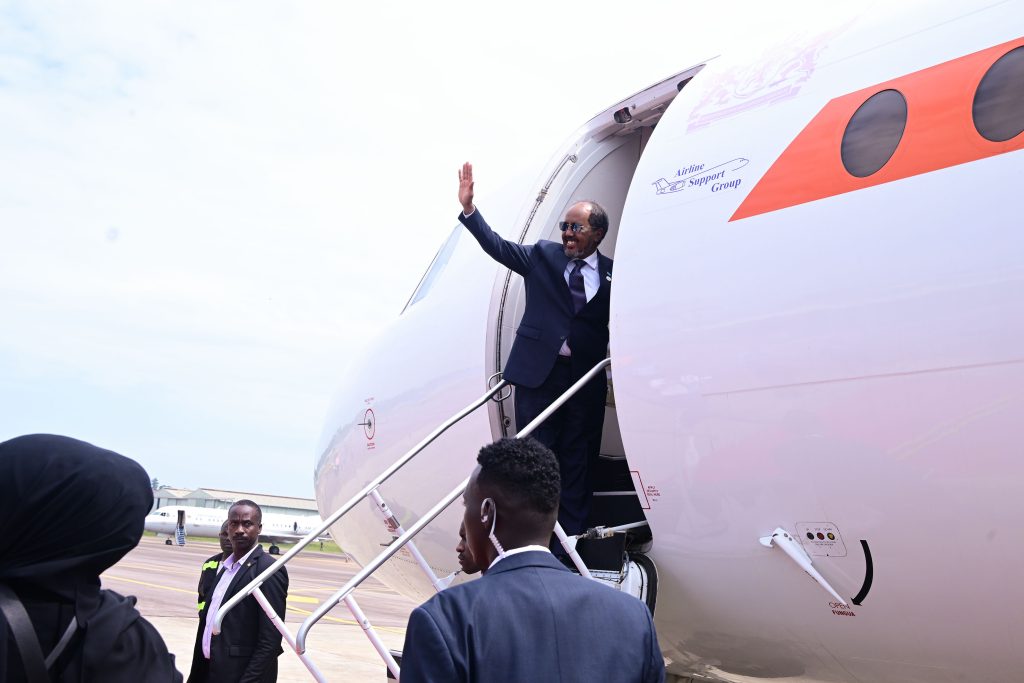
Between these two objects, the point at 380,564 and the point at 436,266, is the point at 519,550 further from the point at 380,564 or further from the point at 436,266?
the point at 436,266

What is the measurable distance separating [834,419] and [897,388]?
0.31 meters

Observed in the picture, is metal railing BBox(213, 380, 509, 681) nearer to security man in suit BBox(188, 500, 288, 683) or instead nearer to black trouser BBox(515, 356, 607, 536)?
black trouser BBox(515, 356, 607, 536)

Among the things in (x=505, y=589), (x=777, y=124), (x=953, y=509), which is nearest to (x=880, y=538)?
→ (x=953, y=509)

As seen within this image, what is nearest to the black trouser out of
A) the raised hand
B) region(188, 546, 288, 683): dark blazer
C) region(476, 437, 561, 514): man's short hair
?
the raised hand

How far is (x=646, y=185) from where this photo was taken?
17.2ft

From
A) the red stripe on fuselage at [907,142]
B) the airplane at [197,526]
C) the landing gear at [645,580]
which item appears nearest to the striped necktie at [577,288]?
the red stripe on fuselage at [907,142]

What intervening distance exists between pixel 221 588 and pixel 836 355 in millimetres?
4399

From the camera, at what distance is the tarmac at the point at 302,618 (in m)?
13.9

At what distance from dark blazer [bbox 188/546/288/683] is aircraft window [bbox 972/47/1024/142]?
4.78 metres

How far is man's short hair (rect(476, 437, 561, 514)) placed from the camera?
2668 millimetres

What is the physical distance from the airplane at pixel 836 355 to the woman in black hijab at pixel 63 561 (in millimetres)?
2777

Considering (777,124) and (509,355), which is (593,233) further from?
(777,124)

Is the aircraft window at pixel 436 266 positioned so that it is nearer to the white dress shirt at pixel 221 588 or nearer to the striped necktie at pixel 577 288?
the striped necktie at pixel 577 288

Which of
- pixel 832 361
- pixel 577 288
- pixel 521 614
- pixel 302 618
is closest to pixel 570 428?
pixel 577 288
